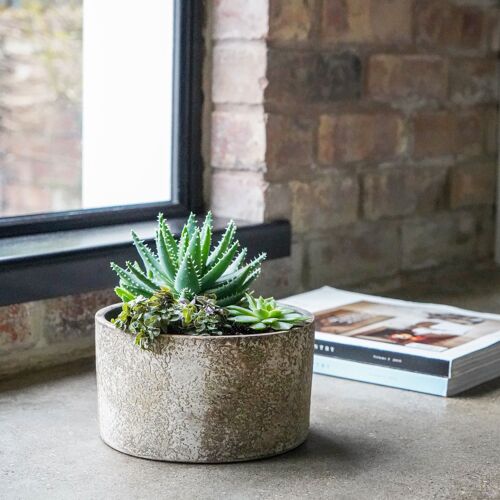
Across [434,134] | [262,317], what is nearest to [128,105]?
[434,134]

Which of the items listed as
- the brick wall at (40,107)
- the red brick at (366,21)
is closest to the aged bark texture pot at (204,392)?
the brick wall at (40,107)

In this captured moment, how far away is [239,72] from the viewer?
1.64m

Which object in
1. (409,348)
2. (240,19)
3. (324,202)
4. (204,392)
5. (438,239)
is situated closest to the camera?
(204,392)

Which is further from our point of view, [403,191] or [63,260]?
[403,191]

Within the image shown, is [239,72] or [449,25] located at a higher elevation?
[449,25]

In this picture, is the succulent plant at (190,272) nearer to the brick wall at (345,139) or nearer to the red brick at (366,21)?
the brick wall at (345,139)

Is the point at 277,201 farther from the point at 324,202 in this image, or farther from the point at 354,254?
the point at 354,254

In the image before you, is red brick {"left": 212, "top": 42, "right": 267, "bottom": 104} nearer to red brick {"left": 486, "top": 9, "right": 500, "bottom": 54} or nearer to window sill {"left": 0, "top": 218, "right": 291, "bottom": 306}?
window sill {"left": 0, "top": 218, "right": 291, "bottom": 306}

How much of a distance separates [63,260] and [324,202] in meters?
0.59

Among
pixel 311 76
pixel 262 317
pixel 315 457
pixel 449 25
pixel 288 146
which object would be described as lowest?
pixel 315 457

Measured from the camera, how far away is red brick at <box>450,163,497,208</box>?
2.04 metres

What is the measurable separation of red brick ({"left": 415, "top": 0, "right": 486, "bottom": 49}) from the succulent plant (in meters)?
1.02

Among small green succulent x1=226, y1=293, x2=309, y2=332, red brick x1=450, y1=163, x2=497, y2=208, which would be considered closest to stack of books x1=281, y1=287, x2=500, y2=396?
small green succulent x1=226, y1=293, x2=309, y2=332

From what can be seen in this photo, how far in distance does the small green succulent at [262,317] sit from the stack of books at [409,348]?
267mm
